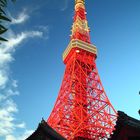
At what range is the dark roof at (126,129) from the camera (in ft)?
33.3

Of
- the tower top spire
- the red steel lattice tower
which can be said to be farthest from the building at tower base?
the tower top spire

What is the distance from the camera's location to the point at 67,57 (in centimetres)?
4303

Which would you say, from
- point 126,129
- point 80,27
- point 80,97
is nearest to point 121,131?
point 126,129

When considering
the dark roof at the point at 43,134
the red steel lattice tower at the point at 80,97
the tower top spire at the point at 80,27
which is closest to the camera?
the dark roof at the point at 43,134

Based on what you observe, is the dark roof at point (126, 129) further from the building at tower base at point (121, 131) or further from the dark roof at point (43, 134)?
the dark roof at point (43, 134)

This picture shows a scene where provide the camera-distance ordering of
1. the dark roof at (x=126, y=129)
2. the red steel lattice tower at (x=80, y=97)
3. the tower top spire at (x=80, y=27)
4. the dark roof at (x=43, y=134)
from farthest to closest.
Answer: the tower top spire at (x=80, y=27) < the red steel lattice tower at (x=80, y=97) < the dark roof at (x=43, y=134) < the dark roof at (x=126, y=129)

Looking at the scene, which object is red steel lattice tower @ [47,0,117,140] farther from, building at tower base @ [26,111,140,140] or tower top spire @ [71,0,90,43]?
building at tower base @ [26,111,140,140]

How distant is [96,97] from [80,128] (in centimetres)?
638

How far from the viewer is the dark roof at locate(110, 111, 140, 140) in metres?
10.1

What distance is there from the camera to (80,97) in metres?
36.4

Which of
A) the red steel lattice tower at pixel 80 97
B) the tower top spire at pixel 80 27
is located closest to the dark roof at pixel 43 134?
the red steel lattice tower at pixel 80 97

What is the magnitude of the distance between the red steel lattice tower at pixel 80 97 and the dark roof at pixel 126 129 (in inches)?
677

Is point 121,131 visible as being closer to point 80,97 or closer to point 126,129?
point 126,129

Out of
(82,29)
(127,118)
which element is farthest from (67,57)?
(127,118)
